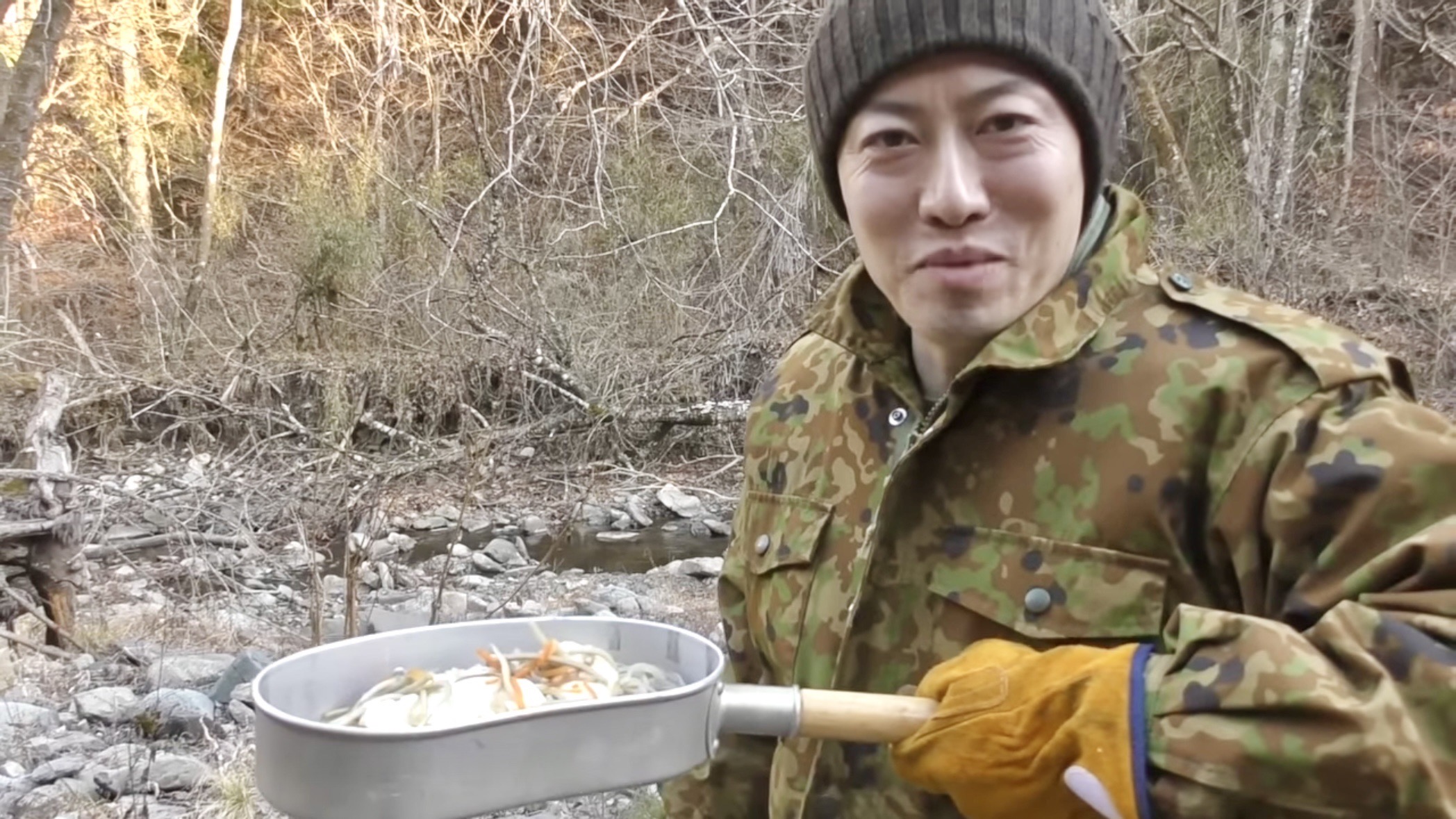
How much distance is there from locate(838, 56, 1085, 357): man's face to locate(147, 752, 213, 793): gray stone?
3.18m

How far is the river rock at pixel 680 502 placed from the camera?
779 cm

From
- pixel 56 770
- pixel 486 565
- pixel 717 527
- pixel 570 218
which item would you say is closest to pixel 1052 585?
pixel 56 770

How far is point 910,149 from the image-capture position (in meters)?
1.26

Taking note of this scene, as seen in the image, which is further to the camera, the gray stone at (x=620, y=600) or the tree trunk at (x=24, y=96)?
the tree trunk at (x=24, y=96)

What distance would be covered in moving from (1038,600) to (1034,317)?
0.95 ft

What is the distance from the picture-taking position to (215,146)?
1101 centimetres

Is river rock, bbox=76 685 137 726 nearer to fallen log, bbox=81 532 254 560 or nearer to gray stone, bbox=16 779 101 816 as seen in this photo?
gray stone, bbox=16 779 101 816

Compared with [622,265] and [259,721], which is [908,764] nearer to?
[259,721]

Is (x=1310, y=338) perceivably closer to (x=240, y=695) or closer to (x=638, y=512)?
(x=240, y=695)

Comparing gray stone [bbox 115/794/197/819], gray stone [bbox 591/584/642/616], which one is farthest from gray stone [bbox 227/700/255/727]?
gray stone [bbox 591/584/642/616]

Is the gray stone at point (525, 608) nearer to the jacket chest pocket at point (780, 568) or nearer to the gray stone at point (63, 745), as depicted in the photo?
the gray stone at point (63, 745)

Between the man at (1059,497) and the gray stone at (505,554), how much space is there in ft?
18.0

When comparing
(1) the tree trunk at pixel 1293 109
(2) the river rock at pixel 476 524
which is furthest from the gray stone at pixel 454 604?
(1) the tree trunk at pixel 1293 109

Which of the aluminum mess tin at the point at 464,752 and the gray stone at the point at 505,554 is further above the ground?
the aluminum mess tin at the point at 464,752
